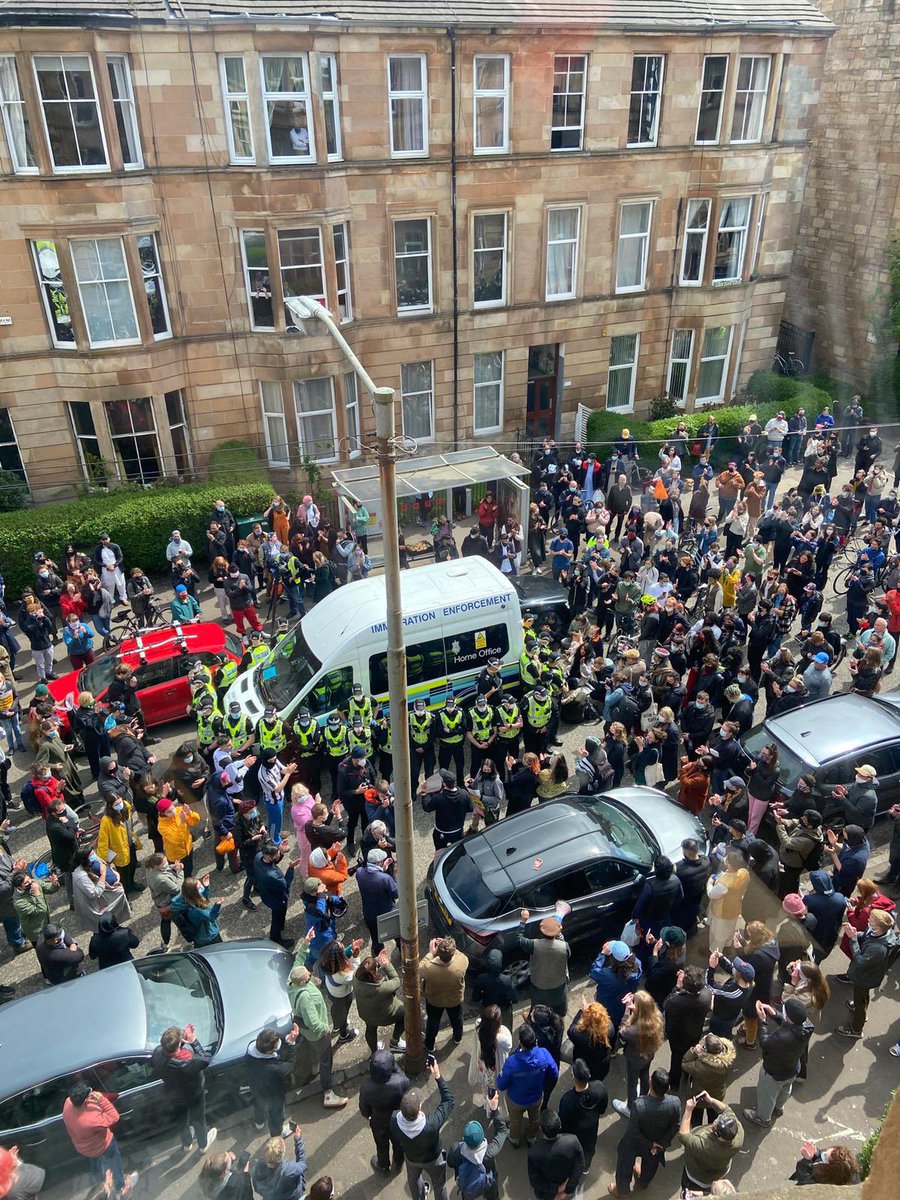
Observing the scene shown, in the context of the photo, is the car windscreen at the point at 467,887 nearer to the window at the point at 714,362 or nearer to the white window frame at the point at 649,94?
the white window frame at the point at 649,94

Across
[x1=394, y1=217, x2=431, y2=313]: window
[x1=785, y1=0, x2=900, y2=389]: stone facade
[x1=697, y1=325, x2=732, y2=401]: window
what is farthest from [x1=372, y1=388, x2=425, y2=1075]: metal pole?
[x1=785, y1=0, x2=900, y2=389]: stone facade

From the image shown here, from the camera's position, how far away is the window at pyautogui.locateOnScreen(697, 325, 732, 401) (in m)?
25.6

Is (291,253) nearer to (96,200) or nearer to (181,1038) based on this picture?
(96,200)

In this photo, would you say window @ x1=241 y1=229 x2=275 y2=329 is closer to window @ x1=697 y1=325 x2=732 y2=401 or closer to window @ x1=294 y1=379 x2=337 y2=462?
window @ x1=294 y1=379 x2=337 y2=462

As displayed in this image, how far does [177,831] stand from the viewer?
10703mm

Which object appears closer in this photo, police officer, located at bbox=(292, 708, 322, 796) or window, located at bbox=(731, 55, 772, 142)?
police officer, located at bbox=(292, 708, 322, 796)

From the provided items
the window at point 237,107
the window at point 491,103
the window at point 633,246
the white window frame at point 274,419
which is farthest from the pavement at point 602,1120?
the window at point 633,246

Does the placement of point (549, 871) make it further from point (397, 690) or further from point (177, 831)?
point (177, 831)

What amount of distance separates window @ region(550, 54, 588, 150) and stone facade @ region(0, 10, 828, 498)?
0.71ft

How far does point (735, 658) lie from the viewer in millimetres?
13219

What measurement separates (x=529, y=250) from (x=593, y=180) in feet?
7.46

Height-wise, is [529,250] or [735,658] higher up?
[529,250]

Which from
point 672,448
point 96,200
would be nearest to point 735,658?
point 672,448

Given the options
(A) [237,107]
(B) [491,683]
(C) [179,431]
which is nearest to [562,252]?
(A) [237,107]
